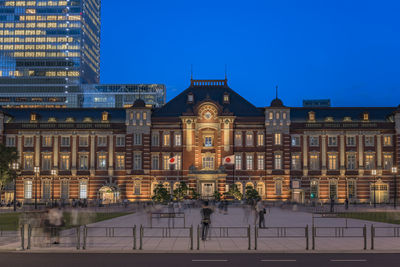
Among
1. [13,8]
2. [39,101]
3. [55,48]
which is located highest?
[13,8]

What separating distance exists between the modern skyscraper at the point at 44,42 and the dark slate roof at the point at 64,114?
285 feet

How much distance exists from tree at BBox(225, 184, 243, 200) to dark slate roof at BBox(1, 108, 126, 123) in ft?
71.5

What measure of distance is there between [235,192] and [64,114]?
32106mm

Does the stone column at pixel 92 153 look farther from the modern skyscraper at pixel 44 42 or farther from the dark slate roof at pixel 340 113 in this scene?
the modern skyscraper at pixel 44 42

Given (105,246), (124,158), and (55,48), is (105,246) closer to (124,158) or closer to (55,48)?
(124,158)

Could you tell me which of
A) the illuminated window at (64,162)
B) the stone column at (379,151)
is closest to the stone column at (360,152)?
the stone column at (379,151)

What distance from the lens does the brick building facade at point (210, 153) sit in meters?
82.6

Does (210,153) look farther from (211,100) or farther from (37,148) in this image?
(37,148)

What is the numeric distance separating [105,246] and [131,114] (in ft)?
196

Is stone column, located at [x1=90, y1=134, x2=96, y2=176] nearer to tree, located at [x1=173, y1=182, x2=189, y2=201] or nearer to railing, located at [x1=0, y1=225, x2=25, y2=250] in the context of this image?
tree, located at [x1=173, y1=182, x2=189, y2=201]

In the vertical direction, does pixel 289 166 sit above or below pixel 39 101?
below

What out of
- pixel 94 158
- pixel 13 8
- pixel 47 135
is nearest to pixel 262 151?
pixel 94 158

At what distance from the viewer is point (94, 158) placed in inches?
3317

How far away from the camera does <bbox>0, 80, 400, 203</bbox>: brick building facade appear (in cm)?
8256
